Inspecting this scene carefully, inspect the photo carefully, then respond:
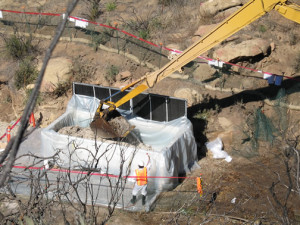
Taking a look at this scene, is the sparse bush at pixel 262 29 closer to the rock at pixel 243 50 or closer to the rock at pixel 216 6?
the rock at pixel 243 50

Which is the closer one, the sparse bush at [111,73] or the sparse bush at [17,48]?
the sparse bush at [111,73]

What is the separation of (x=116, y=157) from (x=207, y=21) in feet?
22.7

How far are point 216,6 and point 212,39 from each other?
229 inches

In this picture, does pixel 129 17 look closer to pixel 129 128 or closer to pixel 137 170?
pixel 129 128

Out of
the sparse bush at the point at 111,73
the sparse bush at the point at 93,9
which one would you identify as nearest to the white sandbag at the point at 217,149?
the sparse bush at the point at 111,73

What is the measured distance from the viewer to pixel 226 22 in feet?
28.0

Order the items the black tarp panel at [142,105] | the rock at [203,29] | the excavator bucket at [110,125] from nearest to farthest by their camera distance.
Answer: the excavator bucket at [110,125] → the black tarp panel at [142,105] → the rock at [203,29]

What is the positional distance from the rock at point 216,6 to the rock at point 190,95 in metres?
3.42

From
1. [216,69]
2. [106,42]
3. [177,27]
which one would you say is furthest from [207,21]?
[106,42]

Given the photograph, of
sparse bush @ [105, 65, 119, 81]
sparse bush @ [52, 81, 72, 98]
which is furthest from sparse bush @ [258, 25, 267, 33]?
sparse bush @ [52, 81, 72, 98]

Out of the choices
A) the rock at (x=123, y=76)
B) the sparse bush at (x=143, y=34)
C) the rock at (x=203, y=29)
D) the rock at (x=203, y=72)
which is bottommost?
the rock at (x=123, y=76)

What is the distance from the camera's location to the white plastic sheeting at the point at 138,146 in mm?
8992

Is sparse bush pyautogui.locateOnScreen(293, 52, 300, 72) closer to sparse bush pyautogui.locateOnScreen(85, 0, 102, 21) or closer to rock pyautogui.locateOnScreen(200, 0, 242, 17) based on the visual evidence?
rock pyautogui.locateOnScreen(200, 0, 242, 17)

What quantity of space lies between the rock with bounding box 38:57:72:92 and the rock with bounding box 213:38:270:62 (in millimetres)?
4667
